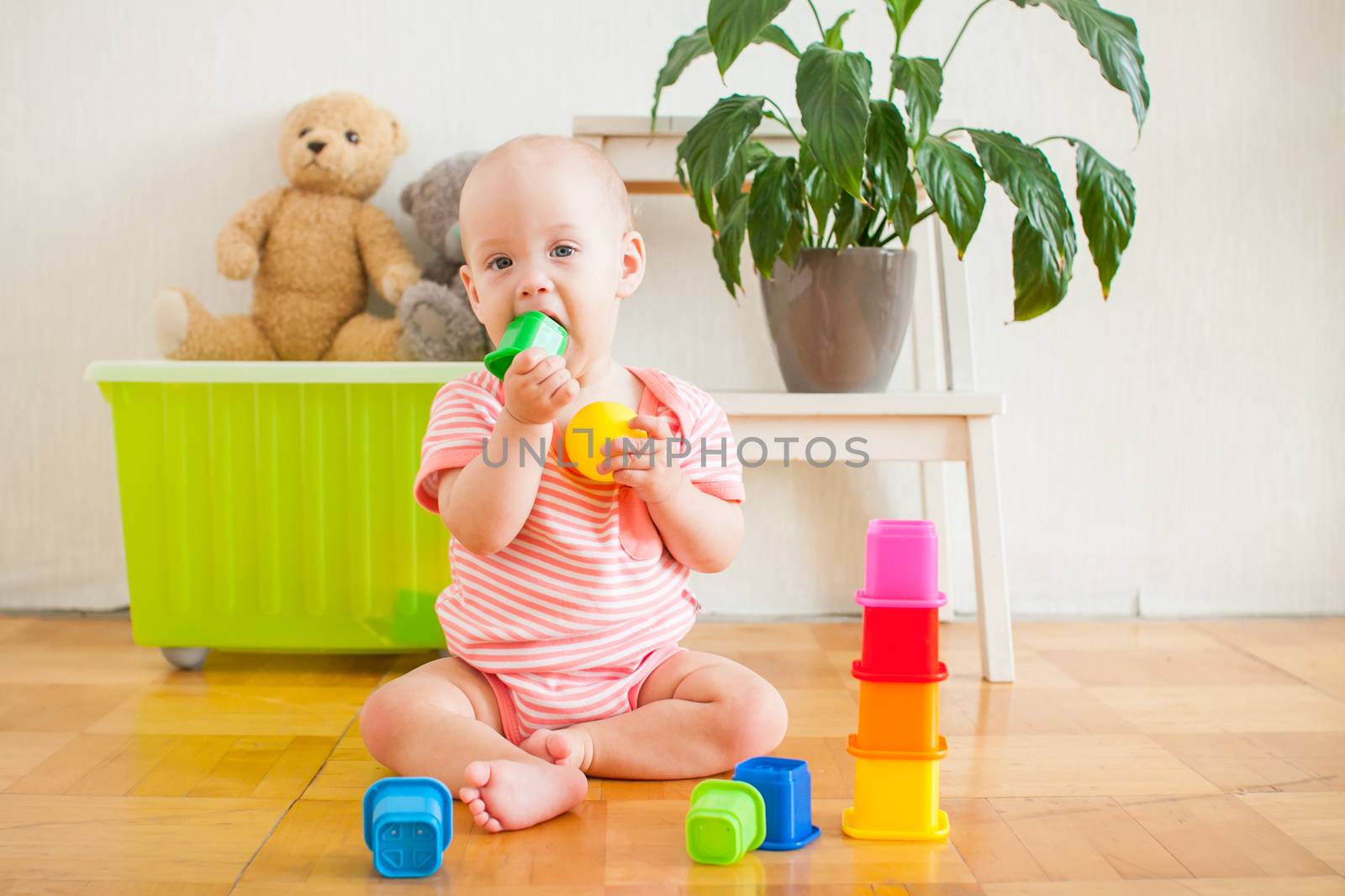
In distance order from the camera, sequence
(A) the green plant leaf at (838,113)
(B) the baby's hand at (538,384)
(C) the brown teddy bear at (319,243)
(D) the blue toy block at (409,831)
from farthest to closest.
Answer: (C) the brown teddy bear at (319,243) < (A) the green plant leaf at (838,113) < (B) the baby's hand at (538,384) < (D) the blue toy block at (409,831)

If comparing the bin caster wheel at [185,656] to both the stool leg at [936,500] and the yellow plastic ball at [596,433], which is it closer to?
the yellow plastic ball at [596,433]

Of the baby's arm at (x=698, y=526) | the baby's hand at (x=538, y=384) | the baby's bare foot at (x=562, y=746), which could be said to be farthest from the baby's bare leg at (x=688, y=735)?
the baby's hand at (x=538, y=384)

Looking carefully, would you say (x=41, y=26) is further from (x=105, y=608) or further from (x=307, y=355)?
(x=105, y=608)

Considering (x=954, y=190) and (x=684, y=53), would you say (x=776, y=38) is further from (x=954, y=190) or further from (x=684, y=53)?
(x=954, y=190)

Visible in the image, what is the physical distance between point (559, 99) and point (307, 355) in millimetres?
445

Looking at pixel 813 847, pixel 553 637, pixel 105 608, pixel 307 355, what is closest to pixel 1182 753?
pixel 813 847

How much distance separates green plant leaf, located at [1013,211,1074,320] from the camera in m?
1.15

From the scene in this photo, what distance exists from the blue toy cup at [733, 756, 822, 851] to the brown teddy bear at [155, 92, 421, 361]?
80 centimetres

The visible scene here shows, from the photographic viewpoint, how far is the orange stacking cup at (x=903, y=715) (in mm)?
722

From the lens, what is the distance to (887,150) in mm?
1106

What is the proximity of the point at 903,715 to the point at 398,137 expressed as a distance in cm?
101

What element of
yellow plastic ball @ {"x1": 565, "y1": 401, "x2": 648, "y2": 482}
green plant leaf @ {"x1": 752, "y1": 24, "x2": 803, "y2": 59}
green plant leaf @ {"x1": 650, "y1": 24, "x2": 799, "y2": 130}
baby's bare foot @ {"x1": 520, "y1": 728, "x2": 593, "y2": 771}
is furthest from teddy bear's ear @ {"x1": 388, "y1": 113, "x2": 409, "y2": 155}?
baby's bare foot @ {"x1": 520, "y1": 728, "x2": 593, "y2": 771}

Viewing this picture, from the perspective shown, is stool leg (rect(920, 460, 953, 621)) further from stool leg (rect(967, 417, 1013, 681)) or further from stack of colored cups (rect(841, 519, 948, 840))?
stack of colored cups (rect(841, 519, 948, 840))

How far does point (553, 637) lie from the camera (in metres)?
0.91
